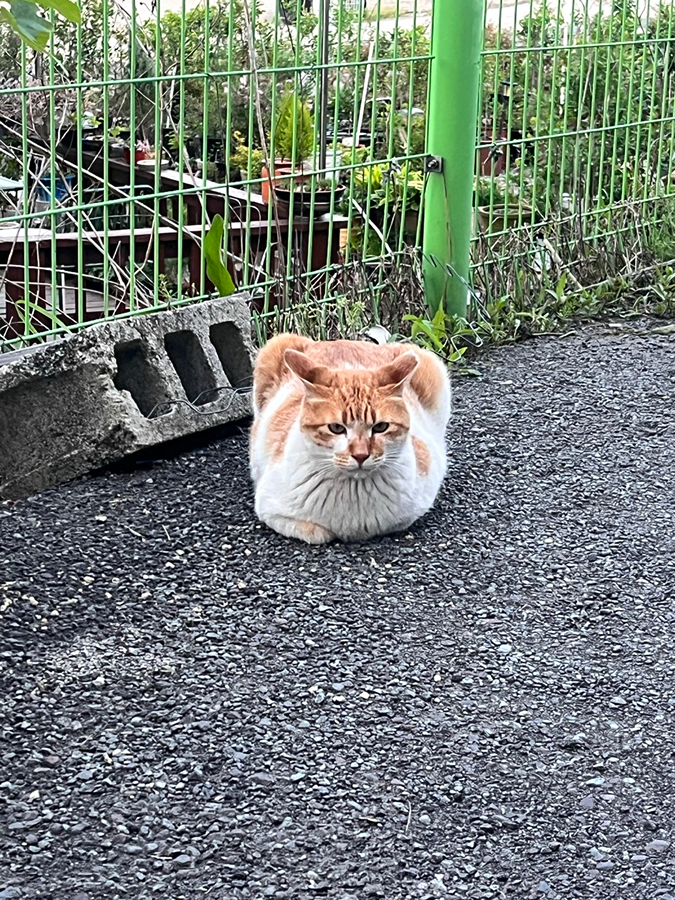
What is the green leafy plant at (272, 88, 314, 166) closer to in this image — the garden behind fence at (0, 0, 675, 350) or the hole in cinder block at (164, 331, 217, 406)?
the garden behind fence at (0, 0, 675, 350)

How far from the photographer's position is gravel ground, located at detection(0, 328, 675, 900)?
104 inches

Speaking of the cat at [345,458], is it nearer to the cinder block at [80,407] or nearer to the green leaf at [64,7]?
the cinder block at [80,407]

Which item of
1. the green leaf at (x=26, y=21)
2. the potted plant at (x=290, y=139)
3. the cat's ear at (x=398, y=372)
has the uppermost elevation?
the green leaf at (x=26, y=21)

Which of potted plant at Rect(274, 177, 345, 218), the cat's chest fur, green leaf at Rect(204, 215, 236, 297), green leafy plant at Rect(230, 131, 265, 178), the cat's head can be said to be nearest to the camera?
the cat's head

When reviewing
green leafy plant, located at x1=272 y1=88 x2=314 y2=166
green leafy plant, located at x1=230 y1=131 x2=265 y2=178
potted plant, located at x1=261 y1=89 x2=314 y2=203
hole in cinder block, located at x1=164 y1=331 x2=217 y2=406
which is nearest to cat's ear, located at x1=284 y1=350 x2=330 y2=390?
hole in cinder block, located at x1=164 y1=331 x2=217 y2=406

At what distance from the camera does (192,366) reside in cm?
516

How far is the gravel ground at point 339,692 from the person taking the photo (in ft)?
8.64

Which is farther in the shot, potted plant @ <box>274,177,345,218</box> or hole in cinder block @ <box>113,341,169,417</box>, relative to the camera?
potted plant @ <box>274,177,345,218</box>

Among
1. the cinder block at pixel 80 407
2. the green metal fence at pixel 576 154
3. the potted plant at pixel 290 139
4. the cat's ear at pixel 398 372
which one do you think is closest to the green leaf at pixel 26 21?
the cat's ear at pixel 398 372

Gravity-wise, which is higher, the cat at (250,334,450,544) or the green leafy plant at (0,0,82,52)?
the green leafy plant at (0,0,82,52)

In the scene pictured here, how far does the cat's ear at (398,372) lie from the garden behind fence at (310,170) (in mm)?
1564

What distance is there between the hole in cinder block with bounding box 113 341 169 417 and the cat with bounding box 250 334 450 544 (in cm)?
62

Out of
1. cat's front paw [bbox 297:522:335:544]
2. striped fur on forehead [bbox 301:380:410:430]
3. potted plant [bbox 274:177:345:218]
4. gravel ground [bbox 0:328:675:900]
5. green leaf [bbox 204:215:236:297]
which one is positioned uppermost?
potted plant [bbox 274:177:345:218]

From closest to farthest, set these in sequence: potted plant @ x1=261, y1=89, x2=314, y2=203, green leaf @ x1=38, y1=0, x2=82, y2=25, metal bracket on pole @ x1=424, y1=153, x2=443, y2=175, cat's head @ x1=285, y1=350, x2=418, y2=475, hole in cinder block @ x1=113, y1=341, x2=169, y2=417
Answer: green leaf @ x1=38, y1=0, x2=82, y2=25, cat's head @ x1=285, y1=350, x2=418, y2=475, hole in cinder block @ x1=113, y1=341, x2=169, y2=417, potted plant @ x1=261, y1=89, x2=314, y2=203, metal bracket on pole @ x1=424, y1=153, x2=443, y2=175
